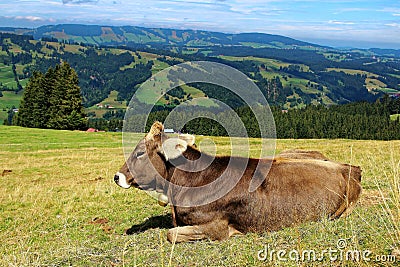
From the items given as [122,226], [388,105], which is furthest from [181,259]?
[388,105]

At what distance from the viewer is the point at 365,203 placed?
11008 millimetres

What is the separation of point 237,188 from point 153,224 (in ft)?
10.4

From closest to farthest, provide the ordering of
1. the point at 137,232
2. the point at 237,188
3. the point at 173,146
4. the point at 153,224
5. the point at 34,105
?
the point at 237,188, the point at 173,146, the point at 137,232, the point at 153,224, the point at 34,105

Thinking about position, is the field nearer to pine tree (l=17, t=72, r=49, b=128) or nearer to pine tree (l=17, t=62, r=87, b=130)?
pine tree (l=17, t=62, r=87, b=130)

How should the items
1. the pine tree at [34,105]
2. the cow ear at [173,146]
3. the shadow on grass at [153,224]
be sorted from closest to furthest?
the cow ear at [173,146] < the shadow on grass at [153,224] < the pine tree at [34,105]

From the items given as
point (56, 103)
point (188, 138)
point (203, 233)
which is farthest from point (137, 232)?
point (56, 103)

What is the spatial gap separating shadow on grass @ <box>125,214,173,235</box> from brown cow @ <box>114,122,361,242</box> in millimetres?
1120

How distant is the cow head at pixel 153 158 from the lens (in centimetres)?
961

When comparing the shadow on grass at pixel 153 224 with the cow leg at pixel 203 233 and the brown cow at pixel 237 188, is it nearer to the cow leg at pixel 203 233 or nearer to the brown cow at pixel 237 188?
the brown cow at pixel 237 188

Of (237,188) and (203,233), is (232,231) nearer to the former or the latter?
(203,233)

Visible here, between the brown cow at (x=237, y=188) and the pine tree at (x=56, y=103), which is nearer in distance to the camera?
the brown cow at (x=237, y=188)

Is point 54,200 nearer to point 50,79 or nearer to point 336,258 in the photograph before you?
point 336,258

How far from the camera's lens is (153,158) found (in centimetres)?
981

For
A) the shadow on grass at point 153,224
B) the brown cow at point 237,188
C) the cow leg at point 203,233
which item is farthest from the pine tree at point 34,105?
the cow leg at point 203,233
